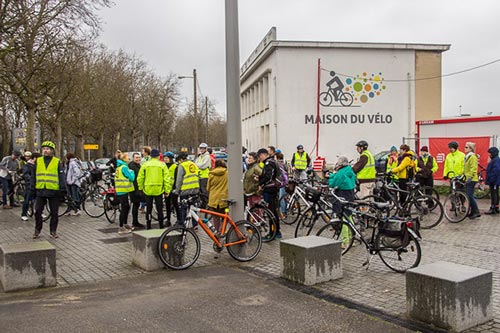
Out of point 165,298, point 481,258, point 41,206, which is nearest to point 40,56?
point 41,206

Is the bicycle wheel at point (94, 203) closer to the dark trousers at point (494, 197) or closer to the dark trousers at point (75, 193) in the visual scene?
the dark trousers at point (75, 193)

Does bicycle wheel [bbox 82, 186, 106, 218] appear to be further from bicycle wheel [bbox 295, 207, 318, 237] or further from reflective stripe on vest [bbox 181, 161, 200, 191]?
bicycle wheel [bbox 295, 207, 318, 237]

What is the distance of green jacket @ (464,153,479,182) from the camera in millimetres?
12375

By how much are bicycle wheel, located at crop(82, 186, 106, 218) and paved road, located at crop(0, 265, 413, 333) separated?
743 cm

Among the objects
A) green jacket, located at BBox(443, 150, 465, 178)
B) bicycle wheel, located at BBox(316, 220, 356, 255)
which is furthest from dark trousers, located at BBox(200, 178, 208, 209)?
green jacket, located at BBox(443, 150, 465, 178)

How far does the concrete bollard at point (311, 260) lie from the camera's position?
6590mm

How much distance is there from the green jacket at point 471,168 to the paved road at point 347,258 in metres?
1.03

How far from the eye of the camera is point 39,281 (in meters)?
6.70

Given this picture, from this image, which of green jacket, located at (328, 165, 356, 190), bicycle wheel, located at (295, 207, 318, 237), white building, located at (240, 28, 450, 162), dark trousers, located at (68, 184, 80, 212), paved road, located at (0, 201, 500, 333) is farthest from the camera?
white building, located at (240, 28, 450, 162)

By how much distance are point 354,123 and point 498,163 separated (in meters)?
19.4

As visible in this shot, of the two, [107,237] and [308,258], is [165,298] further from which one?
[107,237]

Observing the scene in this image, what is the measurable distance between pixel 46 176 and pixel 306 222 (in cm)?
515

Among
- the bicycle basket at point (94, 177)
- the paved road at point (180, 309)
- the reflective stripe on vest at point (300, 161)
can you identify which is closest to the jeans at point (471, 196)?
the reflective stripe on vest at point (300, 161)

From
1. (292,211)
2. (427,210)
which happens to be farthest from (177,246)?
(427,210)
